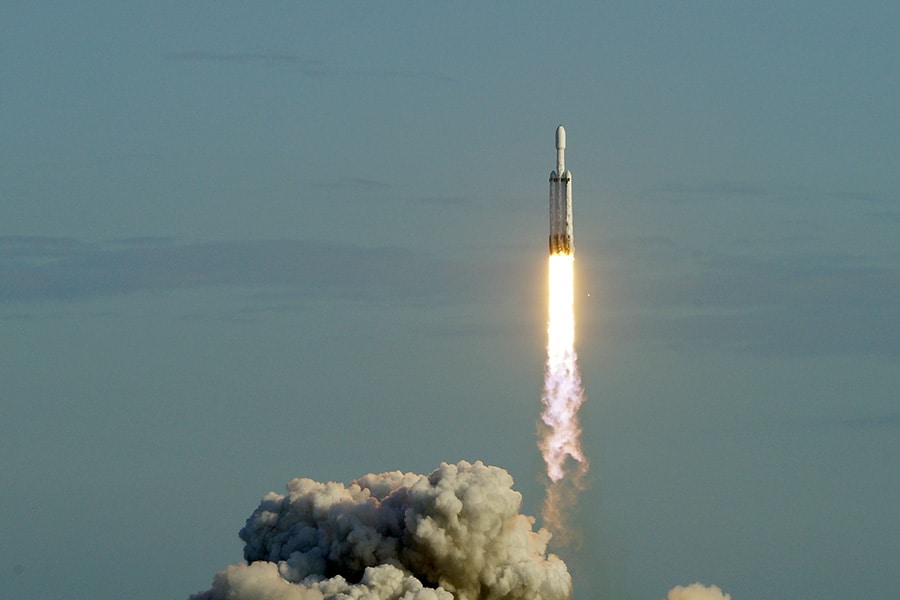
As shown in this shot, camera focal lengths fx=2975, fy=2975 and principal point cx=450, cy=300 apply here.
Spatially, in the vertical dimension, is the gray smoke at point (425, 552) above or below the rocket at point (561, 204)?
below

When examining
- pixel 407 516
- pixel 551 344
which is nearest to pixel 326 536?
pixel 407 516

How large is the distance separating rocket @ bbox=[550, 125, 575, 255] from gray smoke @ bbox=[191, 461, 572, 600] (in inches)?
469

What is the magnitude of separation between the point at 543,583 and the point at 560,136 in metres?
20.9

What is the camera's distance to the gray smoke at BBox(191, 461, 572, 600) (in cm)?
13625

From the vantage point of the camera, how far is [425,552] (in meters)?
138

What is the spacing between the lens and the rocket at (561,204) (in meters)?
135

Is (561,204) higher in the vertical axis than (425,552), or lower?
higher

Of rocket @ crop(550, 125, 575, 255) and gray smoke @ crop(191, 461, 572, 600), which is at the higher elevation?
rocket @ crop(550, 125, 575, 255)

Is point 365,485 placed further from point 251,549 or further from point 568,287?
point 568,287

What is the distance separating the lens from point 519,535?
139375mm

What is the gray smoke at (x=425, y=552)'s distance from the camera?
136250 mm

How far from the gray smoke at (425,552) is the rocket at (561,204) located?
11902mm

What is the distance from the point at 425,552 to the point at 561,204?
17.4 meters

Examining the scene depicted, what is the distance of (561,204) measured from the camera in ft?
444
